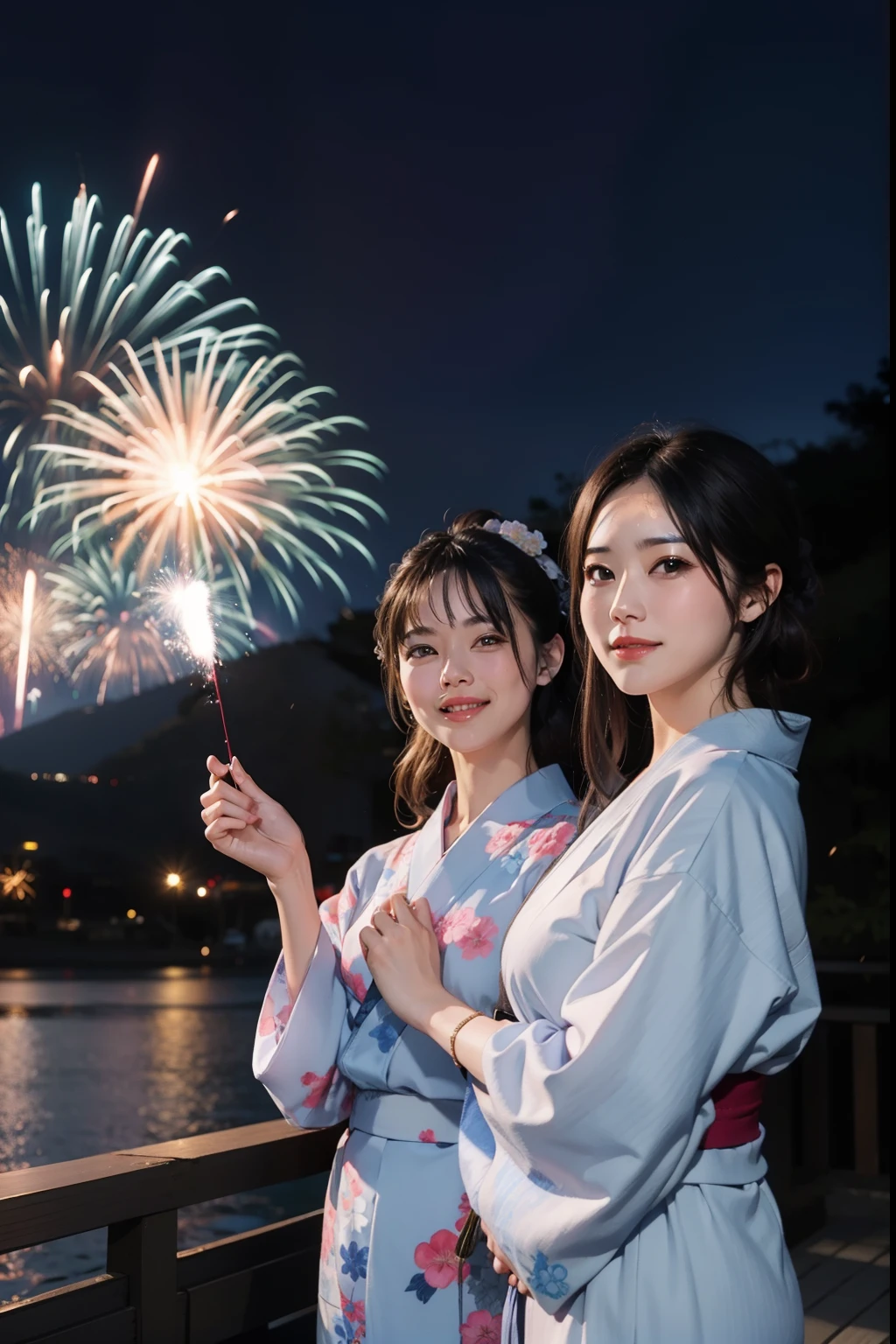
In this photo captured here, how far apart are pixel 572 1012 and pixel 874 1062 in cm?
364

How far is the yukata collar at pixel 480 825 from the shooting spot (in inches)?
72.4

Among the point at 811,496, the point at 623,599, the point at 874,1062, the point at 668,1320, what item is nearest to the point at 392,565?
the point at 623,599

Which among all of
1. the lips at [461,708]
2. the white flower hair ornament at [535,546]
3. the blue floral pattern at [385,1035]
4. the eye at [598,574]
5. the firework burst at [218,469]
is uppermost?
the firework burst at [218,469]

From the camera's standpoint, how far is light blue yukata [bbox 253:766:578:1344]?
1.62 m

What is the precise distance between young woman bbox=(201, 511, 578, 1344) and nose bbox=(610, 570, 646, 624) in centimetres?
50

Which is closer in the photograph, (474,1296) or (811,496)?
(474,1296)

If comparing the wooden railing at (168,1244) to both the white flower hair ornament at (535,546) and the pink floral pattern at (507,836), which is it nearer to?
the pink floral pattern at (507,836)

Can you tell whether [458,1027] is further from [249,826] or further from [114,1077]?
[114,1077]

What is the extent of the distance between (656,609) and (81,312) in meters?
3.62

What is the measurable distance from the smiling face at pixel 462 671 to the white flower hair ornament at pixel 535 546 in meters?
0.11

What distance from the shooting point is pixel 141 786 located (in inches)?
952

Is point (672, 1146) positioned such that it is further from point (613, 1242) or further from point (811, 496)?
point (811, 496)

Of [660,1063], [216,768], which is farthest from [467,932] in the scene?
[660,1063]

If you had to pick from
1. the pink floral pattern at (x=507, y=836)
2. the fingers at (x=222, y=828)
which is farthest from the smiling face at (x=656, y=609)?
the fingers at (x=222, y=828)
